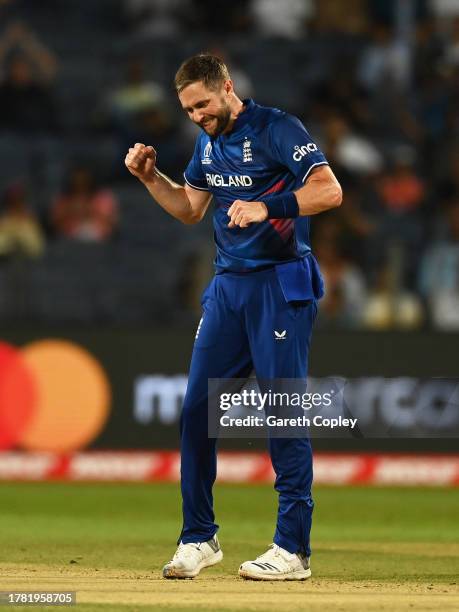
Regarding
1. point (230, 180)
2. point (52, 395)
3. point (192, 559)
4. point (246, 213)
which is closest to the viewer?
point (246, 213)

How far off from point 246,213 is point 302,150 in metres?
0.44

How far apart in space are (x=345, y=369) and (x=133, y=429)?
1.83m

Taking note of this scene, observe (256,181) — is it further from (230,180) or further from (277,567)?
(277,567)

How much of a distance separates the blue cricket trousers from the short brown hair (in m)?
0.84

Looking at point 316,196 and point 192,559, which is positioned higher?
point 316,196

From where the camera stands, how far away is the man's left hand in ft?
19.9

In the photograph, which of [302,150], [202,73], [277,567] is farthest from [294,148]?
[277,567]

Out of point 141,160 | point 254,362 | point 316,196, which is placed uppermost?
point 141,160

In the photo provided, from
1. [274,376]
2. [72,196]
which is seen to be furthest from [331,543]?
[72,196]

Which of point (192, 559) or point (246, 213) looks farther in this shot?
point (192, 559)

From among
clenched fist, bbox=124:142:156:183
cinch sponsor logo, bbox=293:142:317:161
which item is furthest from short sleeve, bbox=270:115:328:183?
clenched fist, bbox=124:142:156:183

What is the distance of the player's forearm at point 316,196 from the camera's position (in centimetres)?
620

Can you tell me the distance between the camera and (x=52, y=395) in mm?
12469

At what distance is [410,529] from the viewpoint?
941cm
